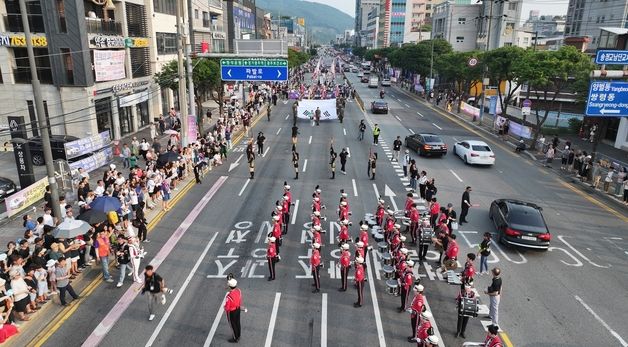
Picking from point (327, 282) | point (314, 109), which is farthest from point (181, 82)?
point (314, 109)

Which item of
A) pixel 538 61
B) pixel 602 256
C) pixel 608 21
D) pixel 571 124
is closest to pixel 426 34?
pixel 608 21

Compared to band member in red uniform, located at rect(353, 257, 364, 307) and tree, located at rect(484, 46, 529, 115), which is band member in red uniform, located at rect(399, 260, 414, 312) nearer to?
band member in red uniform, located at rect(353, 257, 364, 307)

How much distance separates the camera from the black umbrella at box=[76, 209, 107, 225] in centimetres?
1537

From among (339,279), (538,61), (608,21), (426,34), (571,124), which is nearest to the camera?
(339,279)

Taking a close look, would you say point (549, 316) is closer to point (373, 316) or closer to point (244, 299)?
point (373, 316)

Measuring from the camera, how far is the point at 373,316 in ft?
40.9

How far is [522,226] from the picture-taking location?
16.4 m

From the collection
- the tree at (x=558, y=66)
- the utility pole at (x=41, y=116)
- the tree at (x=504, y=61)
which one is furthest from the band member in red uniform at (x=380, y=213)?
the tree at (x=504, y=61)

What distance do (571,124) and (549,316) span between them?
117 feet

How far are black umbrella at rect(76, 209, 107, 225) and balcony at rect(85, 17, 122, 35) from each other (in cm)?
2167

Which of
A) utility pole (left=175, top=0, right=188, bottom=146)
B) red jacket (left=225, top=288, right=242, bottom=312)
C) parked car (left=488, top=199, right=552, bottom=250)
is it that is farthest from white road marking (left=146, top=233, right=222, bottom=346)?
utility pole (left=175, top=0, right=188, bottom=146)

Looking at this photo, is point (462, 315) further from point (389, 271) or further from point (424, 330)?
point (389, 271)

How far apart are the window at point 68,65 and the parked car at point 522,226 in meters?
29.3

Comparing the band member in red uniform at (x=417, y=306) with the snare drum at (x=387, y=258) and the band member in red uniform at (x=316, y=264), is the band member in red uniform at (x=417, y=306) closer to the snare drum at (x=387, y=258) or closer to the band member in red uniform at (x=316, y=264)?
the band member in red uniform at (x=316, y=264)
